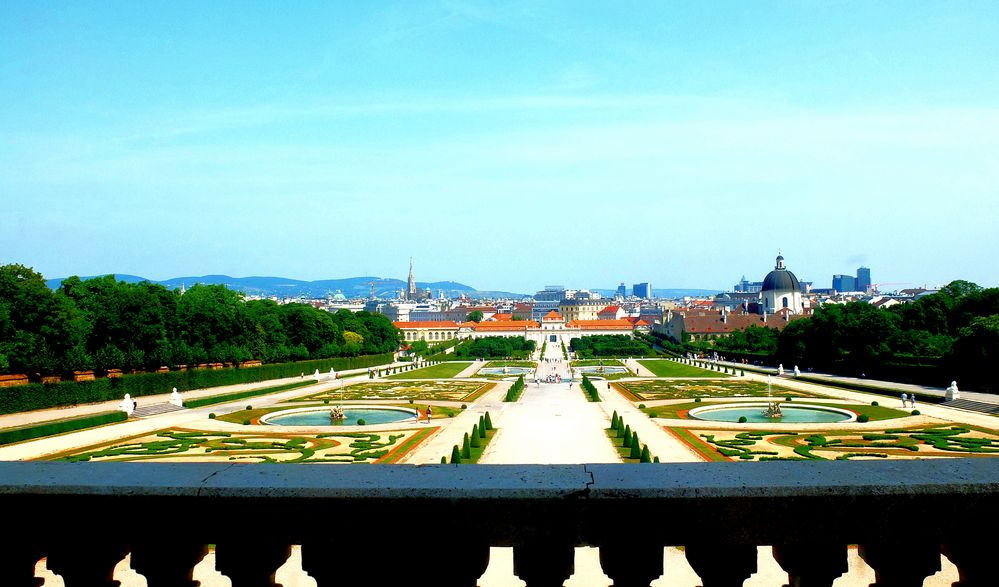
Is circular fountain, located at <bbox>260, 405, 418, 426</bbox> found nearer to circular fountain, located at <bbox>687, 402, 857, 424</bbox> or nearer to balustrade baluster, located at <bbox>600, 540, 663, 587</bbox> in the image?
circular fountain, located at <bbox>687, 402, 857, 424</bbox>

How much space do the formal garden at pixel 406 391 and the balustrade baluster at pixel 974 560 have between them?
148 feet

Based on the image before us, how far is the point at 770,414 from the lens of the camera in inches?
1518

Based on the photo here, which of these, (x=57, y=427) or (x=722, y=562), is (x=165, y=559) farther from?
(x=57, y=427)

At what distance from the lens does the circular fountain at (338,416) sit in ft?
124

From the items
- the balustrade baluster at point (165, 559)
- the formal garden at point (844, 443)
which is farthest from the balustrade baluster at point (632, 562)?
the formal garden at point (844, 443)

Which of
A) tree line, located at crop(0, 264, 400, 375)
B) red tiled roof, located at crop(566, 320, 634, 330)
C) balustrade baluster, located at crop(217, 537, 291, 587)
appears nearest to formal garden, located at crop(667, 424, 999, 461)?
balustrade baluster, located at crop(217, 537, 291, 587)

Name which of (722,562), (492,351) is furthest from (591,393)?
(492,351)

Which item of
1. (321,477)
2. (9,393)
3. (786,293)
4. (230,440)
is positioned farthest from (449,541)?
(786,293)

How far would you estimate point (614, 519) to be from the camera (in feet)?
9.32

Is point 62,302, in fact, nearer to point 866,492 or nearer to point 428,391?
point 428,391

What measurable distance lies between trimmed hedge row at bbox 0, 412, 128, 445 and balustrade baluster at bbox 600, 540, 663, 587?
114ft

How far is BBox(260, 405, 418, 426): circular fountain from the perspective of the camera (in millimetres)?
37875

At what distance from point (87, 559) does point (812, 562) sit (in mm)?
3135

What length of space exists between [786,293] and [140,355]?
12896 centimetres
